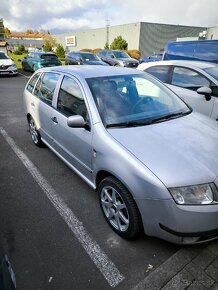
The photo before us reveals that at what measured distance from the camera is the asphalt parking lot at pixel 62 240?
2.17 metres

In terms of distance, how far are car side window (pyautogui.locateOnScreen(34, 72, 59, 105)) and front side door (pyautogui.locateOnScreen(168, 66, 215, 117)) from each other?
3025 millimetres

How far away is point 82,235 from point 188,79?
4.36 metres

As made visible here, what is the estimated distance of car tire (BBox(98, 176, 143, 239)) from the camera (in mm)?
2320

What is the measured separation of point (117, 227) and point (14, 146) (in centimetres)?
325

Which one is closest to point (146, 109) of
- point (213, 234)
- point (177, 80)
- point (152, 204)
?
point (152, 204)

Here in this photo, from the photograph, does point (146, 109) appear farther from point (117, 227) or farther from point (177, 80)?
point (177, 80)

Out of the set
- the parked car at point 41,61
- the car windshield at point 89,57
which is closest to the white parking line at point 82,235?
the parked car at point 41,61

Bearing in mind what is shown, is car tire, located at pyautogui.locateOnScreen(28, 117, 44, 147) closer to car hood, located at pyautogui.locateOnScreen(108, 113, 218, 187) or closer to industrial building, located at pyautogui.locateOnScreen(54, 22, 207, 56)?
car hood, located at pyautogui.locateOnScreen(108, 113, 218, 187)

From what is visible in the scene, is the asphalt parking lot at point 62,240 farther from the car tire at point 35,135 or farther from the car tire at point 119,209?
the car tire at point 35,135

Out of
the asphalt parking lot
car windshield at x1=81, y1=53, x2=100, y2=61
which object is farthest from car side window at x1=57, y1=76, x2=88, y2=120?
car windshield at x1=81, y1=53, x2=100, y2=61

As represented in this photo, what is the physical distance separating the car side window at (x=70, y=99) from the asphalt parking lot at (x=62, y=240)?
1.10 m

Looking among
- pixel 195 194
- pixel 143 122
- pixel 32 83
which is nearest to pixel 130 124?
pixel 143 122

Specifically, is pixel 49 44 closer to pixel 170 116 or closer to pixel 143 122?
pixel 170 116

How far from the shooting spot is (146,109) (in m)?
3.02
